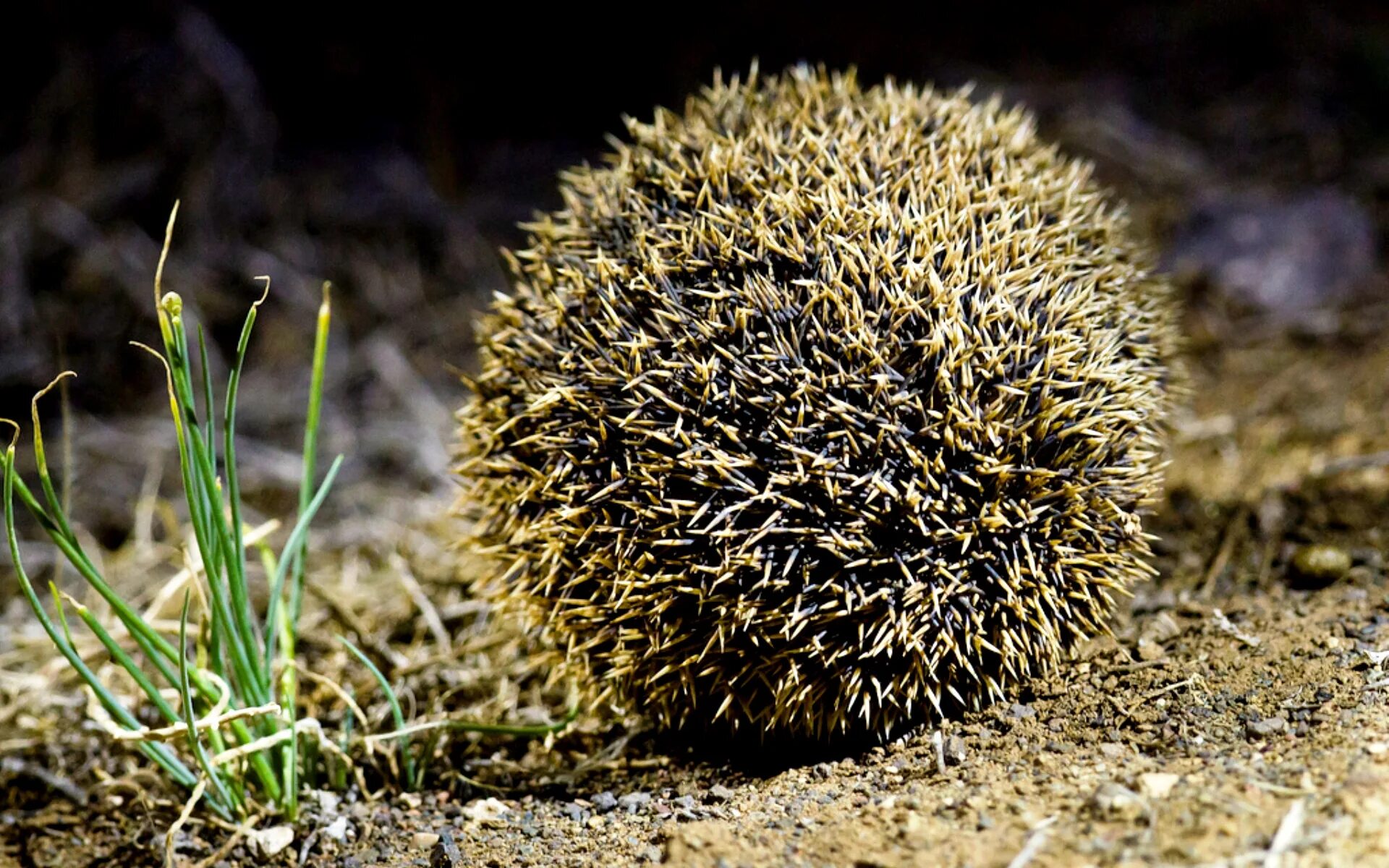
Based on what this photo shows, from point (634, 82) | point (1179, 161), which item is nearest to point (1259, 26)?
point (1179, 161)

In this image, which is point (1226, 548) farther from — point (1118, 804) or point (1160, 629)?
point (1118, 804)

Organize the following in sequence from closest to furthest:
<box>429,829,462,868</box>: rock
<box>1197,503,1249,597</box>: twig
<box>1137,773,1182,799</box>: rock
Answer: <box>1137,773,1182,799</box>: rock → <box>429,829,462,868</box>: rock → <box>1197,503,1249,597</box>: twig

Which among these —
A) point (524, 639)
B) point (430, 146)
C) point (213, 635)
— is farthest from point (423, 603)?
point (430, 146)

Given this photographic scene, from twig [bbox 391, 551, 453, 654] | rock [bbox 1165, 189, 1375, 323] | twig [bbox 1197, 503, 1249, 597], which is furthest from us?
rock [bbox 1165, 189, 1375, 323]

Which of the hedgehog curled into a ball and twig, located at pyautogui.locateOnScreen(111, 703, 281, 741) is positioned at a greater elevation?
the hedgehog curled into a ball

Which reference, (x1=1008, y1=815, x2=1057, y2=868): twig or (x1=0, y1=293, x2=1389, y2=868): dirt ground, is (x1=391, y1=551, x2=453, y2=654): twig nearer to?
(x1=0, y1=293, x2=1389, y2=868): dirt ground

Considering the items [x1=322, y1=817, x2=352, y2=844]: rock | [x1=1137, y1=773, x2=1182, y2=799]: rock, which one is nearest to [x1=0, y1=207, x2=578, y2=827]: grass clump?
[x1=322, y1=817, x2=352, y2=844]: rock
